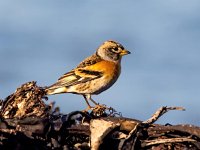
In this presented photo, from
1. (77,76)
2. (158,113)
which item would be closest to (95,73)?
(77,76)

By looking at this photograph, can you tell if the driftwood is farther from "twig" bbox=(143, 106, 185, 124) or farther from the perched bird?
the perched bird

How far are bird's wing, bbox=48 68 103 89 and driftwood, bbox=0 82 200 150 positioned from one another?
6975 millimetres

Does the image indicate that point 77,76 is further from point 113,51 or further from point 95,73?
point 113,51

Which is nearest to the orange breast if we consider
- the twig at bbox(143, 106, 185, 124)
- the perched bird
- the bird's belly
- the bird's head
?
the perched bird

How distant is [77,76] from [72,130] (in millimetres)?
7893

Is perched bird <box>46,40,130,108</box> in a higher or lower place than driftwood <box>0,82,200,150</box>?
higher

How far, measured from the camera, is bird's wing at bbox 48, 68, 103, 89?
13.2 m

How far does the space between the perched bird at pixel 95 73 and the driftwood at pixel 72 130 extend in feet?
21.4

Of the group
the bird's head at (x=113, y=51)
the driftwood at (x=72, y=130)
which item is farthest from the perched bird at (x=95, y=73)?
the driftwood at (x=72, y=130)

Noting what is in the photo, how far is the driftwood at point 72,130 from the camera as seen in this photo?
17.3 feet

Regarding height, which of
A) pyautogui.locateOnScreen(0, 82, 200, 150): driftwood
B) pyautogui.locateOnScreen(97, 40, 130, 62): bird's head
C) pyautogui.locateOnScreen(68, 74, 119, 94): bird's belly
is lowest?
pyautogui.locateOnScreen(0, 82, 200, 150): driftwood

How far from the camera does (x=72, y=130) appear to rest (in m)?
5.65

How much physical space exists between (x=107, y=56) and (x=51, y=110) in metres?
8.62

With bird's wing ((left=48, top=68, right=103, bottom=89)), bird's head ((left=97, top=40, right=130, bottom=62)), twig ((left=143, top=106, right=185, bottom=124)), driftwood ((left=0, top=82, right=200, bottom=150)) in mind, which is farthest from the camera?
bird's head ((left=97, top=40, right=130, bottom=62))
